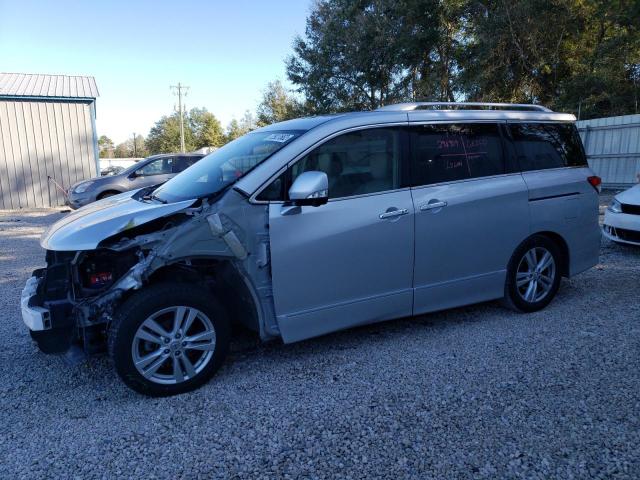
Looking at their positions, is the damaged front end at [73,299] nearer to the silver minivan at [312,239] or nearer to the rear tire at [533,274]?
the silver minivan at [312,239]

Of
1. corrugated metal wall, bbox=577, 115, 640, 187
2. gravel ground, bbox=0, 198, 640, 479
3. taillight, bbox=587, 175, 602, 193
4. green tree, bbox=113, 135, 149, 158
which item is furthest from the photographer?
green tree, bbox=113, 135, 149, 158

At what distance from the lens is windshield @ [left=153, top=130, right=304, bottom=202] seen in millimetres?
3572

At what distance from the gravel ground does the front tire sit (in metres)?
0.14

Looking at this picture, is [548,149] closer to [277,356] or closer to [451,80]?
[277,356]

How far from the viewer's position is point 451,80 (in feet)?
66.9

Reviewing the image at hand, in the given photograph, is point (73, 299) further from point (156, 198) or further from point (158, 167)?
point (158, 167)

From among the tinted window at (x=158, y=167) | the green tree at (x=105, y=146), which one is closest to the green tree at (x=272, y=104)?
the tinted window at (x=158, y=167)

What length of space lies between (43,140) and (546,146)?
16.2 meters

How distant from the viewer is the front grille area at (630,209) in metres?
6.42

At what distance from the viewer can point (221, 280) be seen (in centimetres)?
354

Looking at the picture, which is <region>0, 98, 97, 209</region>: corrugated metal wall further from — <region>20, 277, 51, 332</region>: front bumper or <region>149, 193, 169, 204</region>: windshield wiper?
<region>20, 277, 51, 332</region>: front bumper

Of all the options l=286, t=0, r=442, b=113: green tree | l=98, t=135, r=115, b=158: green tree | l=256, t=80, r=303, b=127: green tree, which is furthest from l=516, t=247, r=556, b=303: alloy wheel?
l=98, t=135, r=115, b=158: green tree

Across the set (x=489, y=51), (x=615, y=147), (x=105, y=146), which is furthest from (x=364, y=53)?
(x=105, y=146)

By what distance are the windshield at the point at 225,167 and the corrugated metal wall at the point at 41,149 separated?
46.6 feet
